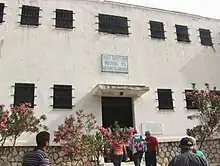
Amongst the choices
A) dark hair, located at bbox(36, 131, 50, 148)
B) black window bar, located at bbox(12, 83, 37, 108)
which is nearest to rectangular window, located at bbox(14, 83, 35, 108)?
black window bar, located at bbox(12, 83, 37, 108)

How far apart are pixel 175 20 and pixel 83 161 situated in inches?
349

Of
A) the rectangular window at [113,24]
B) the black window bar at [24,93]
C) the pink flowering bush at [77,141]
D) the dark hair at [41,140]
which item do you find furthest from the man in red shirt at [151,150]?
the dark hair at [41,140]

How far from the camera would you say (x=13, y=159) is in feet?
34.1

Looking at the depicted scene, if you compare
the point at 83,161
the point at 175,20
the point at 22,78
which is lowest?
the point at 83,161

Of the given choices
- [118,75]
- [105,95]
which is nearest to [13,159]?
[105,95]

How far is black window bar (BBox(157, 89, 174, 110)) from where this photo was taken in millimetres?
12922

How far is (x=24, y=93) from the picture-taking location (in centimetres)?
1134

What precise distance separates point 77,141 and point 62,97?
2465 mm

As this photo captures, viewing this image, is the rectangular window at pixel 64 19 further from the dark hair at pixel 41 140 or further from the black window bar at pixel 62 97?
the dark hair at pixel 41 140

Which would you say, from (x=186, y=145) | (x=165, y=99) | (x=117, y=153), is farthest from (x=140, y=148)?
(x=186, y=145)

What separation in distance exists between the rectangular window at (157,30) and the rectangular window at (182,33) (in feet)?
2.94

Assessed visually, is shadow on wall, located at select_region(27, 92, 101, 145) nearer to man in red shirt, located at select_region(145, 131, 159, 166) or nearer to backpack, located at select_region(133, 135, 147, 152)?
backpack, located at select_region(133, 135, 147, 152)

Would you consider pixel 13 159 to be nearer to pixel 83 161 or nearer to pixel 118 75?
pixel 83 161

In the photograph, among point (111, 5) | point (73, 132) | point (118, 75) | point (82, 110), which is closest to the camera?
point (73, 132)
